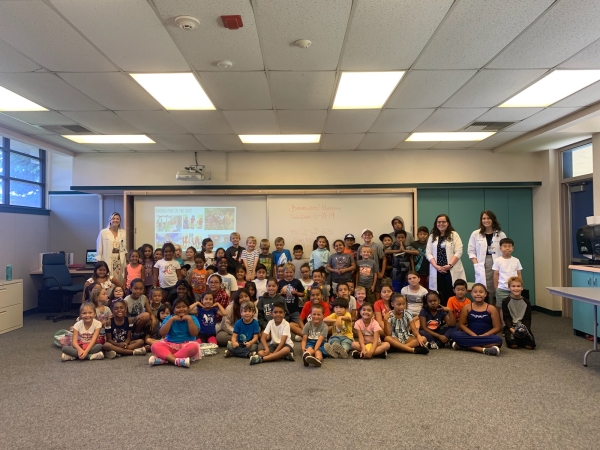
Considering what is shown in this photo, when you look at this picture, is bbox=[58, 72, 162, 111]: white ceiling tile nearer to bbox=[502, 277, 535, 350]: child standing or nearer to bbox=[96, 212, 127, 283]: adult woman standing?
bbox=[96, 212, 127, 283]: adult woman standing

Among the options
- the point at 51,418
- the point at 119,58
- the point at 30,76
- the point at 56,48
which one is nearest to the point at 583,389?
the point at 51,418

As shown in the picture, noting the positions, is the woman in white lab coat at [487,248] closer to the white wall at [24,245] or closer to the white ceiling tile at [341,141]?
the white ceiling tile at [341,141]

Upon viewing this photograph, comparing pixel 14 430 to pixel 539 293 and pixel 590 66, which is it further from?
pixel 539 293

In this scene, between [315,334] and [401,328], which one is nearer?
[315,334]

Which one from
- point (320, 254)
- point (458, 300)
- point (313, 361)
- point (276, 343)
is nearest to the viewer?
point (313, 361)

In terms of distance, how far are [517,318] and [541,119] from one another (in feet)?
8.45

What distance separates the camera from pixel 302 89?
13.0 ft

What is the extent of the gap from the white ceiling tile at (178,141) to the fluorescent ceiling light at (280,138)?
806 mm

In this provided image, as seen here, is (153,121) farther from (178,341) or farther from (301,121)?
(178,341)

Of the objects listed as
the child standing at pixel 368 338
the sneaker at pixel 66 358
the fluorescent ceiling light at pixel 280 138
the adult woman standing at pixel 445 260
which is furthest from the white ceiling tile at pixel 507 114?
the sneaker at pixel 66 358

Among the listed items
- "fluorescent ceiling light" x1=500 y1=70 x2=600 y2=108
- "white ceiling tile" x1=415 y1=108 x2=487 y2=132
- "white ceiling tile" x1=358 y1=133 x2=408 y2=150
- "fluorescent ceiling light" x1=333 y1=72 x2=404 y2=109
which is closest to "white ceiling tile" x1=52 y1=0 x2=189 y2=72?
"fluorescent ceiling light" x1=333 y1=72 x2=404 y2=109

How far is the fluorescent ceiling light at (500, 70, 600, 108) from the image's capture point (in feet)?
12.1

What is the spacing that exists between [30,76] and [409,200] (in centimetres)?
563

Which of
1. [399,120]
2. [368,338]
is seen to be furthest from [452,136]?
[368,338]
